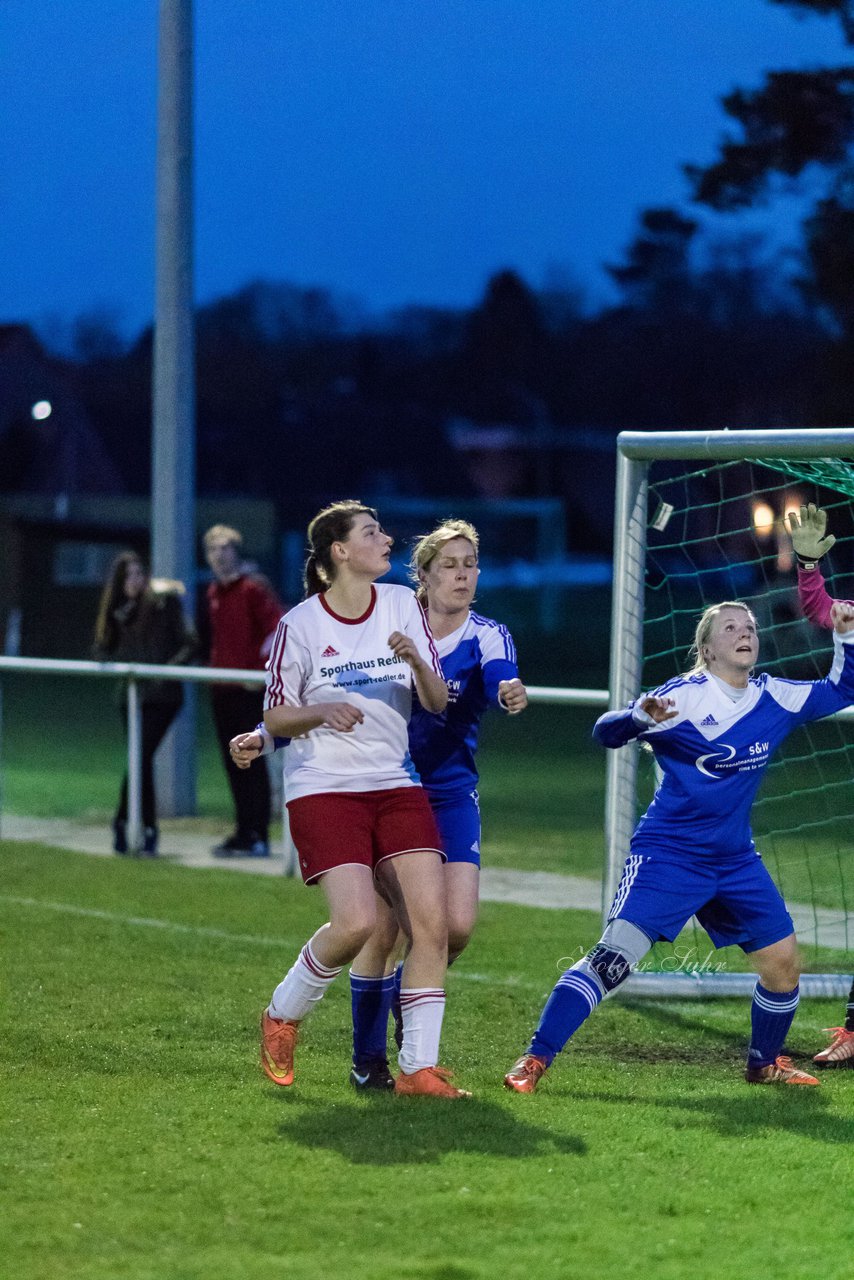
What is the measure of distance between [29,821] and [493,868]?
3647mm

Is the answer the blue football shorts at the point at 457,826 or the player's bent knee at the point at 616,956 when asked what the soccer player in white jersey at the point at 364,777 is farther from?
the player's bent knee at the point at 616,956

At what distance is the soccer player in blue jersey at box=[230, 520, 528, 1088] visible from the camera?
5320 mm

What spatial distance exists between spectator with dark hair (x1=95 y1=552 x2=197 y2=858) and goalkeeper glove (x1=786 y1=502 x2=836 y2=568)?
5604mm

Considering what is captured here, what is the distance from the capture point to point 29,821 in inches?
478

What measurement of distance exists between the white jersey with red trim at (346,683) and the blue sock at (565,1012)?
0.80 metres

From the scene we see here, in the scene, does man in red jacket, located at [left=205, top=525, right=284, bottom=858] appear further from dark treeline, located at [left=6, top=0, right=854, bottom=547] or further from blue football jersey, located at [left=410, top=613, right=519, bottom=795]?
dark treeline, located at [left=6, top=0, right=854, bottom=547]

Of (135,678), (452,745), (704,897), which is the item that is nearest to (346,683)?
(452,745)

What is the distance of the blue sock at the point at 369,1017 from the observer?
529 centimetres

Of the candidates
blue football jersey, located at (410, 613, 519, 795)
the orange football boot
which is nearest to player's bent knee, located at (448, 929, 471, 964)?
blue football jersey, located at (410, 613, 519, 795)

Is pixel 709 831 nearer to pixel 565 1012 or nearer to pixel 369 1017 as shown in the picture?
pixel 565 1012

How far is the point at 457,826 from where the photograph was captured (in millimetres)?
5359

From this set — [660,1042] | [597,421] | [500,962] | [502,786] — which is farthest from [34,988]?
[597,421]

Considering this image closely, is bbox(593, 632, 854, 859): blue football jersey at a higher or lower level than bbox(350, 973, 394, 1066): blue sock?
higher

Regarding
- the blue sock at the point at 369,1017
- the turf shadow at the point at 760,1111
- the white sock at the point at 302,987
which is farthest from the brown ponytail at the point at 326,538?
the turf shadow at the point at 760,1111
